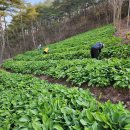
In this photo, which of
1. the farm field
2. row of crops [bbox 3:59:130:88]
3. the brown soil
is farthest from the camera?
row of crops [bbox 3:59:130:88]

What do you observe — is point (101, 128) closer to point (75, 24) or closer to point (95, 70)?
point (95, 70)

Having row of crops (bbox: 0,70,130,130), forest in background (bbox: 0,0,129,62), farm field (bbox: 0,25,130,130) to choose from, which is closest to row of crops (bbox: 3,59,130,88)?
farm field (bbox: 0,25,130,130)

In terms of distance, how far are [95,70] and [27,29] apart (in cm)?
3556

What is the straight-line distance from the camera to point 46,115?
3.55 meters

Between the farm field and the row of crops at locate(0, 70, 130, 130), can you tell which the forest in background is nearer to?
the farm field

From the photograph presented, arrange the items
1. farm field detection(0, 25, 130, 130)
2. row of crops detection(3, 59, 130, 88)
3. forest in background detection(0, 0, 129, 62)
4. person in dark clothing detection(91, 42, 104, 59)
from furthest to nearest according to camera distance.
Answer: forest in background detection(0, 0, 129, 62), person in dark clothing detection(91, 42, 104, 59), row of crops detection(3, 59, 130, 88), farm field detection(0, 25, 130, 130)

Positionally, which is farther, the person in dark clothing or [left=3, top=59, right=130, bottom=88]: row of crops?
the person in dark clothing

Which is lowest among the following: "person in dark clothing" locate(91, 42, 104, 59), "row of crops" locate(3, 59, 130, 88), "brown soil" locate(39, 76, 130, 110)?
"brown soil" locate(39, 76, 130, 110)

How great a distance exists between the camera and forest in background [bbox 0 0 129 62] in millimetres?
31156

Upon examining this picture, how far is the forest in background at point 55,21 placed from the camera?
31.2m

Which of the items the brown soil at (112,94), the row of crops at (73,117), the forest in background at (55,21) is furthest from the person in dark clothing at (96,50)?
the forest in background at (55,21)

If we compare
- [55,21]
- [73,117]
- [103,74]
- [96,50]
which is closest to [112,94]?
[103,74]

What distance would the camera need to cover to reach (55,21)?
4078 cm

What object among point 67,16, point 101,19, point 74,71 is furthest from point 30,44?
point 74,71
